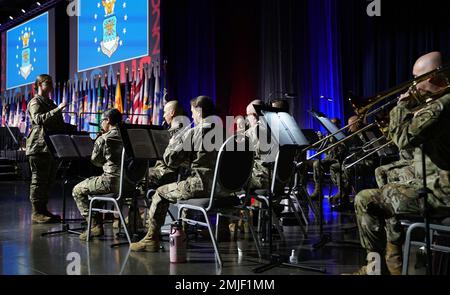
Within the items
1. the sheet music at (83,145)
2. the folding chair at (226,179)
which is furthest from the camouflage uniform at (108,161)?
the folding chair at (226,179)

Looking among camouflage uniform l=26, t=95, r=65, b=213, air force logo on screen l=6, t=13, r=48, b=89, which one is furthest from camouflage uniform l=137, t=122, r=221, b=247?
air force logo on screen l=6, t=13, r=48, b=89

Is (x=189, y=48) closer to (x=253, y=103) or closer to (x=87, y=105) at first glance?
(x=87, y=105)

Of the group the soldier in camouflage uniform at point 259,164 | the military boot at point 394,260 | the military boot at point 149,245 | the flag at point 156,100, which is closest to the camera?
the military boot at point 394,260

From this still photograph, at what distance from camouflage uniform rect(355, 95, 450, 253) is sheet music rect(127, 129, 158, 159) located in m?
1.97

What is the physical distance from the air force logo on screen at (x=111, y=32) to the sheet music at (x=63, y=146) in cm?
678

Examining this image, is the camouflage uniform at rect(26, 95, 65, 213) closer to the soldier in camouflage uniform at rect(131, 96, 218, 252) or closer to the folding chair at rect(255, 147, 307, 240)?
the soldier in camouflage uniform at rect(131, 96, 218, 252)

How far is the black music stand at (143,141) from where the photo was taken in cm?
403

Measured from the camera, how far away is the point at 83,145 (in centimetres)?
509

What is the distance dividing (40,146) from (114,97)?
7272 millimetres

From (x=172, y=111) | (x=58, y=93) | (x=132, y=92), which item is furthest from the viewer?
(x=58, y=93)

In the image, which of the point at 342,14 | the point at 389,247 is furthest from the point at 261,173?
the point at 342,14

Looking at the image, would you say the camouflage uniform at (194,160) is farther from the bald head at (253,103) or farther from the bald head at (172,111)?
the bald head at (172,111)

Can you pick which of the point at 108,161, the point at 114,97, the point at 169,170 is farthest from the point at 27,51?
the point at 108,161
